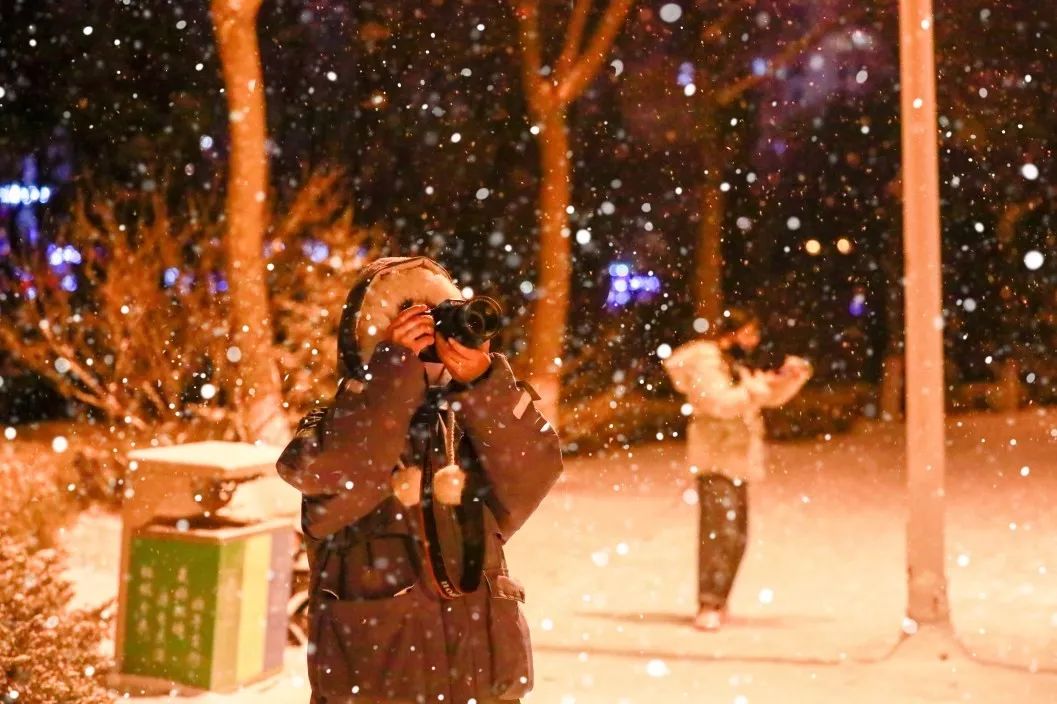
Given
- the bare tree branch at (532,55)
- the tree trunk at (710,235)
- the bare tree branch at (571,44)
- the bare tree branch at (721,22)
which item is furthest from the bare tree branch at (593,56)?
the tree trunk at (710,235)

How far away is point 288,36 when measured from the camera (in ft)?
67.9

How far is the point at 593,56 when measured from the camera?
16.7 meters

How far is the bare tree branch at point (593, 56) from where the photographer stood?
654 inches

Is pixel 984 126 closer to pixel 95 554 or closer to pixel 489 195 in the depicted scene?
pixel 489 195

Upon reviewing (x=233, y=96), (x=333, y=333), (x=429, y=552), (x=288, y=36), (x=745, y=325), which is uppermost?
(x=288, y=36)

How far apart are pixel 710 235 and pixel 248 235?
30.3 ft

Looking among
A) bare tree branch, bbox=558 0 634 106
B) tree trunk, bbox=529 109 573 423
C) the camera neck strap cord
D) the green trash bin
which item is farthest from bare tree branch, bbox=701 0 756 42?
the camera neck strap cord

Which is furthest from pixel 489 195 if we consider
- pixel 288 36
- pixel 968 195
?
pixel 968 195

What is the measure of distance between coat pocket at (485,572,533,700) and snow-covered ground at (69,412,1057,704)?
3.18 m

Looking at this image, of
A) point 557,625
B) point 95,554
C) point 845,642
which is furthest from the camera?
point 95,554

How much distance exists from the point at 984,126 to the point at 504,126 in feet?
23.3

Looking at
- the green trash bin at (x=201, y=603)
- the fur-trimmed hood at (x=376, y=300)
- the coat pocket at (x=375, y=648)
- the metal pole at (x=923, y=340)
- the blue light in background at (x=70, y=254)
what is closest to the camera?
the coat pocket at (x=375, y=648)

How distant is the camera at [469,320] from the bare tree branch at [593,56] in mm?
13854

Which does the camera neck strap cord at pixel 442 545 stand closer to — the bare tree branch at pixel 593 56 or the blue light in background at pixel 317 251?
the blue light in background at pixel 317 251
